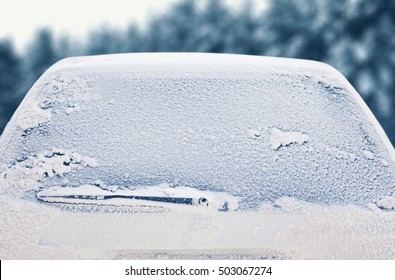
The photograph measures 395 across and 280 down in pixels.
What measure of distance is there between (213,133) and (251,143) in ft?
0.45

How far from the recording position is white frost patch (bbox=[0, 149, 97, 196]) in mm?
2170

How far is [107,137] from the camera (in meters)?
2.28

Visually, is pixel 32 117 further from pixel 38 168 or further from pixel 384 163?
pixel 384 163

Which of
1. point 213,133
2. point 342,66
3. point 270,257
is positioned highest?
point 213,133

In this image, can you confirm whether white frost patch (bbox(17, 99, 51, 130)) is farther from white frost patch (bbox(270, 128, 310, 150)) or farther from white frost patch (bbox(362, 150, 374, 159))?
white frost patch (bbox(362, 150, 374, 159))

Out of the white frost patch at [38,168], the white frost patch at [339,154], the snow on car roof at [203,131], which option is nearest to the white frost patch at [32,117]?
the snow on car roof at [203,131]

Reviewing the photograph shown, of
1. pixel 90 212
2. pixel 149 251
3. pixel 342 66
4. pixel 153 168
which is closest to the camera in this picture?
pixel 149 251

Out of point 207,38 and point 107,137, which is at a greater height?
point 107,137

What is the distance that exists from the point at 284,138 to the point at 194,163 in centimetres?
34

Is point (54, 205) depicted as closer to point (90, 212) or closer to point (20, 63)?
point (90, 212)

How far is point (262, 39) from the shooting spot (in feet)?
40.5

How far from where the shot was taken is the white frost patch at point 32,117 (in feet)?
7.86

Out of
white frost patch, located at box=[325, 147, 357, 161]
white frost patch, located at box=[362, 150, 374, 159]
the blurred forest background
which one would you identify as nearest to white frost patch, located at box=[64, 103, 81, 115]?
white frost patch, located at box=[325, 147, 357, 161]

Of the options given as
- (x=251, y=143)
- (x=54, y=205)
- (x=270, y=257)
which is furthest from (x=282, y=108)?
(x=54, y=205)
